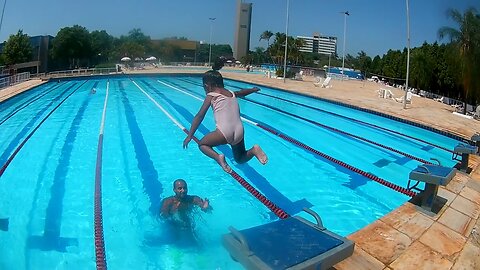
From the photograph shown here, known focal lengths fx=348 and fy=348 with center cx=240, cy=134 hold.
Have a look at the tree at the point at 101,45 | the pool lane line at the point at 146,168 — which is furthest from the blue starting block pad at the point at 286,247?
the tree at the point at 101,45

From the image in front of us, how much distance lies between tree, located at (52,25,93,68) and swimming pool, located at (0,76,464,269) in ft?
109

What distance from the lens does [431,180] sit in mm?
3559

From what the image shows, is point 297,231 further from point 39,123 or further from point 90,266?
point 39,123

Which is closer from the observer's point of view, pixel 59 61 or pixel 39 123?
pixel 39 123

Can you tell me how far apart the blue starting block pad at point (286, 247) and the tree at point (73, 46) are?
149 ft

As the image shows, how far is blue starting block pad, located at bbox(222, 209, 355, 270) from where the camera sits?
1.88 meters

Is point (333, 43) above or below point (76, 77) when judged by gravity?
above

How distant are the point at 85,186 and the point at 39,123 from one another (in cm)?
589

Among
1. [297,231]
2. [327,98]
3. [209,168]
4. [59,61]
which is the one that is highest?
[59,61]

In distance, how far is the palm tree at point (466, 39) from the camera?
1788cm

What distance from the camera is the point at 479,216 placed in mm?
3797

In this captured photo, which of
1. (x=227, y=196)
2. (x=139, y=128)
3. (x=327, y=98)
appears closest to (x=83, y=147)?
(x=139, y=128)

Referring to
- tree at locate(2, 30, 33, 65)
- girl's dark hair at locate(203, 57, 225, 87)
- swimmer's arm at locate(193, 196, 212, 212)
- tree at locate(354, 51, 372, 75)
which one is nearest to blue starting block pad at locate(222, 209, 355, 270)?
girl's dark hair at locate(203, 57, 225, 87)

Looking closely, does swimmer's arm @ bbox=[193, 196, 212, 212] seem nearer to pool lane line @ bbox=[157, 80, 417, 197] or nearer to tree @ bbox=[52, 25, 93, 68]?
pool lane line @ bbox=[157, 80, 417, 197]
